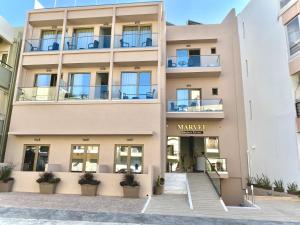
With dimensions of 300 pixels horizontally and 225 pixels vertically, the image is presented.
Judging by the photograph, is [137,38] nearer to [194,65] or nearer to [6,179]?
[194,65]

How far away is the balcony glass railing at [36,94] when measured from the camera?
15953 millimetres

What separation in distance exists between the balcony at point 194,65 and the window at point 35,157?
33.7 ft

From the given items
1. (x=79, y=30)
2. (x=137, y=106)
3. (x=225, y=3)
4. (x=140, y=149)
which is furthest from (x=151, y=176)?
(x=225, y=3)

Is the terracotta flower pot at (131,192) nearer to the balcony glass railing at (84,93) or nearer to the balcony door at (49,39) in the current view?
the balcony glass railing at (84,93)

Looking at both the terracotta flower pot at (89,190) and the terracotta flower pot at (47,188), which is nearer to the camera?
the terracotta flower pot at (89,190)

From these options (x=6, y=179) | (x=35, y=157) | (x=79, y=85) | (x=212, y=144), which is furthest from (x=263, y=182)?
(x=6, y=179)

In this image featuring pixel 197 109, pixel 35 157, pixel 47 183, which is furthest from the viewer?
pixel 197 109

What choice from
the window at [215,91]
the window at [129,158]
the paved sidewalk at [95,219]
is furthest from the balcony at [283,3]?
the paved sidewalk at [95,219]

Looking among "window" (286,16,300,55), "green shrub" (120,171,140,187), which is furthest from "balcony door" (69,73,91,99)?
"window" (286,16,300,55)

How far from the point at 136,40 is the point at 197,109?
6484 millimetres

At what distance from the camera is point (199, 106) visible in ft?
56.1

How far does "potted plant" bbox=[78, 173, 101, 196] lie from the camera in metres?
12.7

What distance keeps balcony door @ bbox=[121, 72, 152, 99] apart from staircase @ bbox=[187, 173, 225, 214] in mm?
6044

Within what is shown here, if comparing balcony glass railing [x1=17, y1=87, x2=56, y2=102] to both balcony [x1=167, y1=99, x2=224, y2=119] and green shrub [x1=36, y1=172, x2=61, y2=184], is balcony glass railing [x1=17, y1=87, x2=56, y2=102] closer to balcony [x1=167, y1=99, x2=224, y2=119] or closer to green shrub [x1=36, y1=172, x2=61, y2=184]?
green shrub [x1=36, y1=172, x2=61, y2=184]
